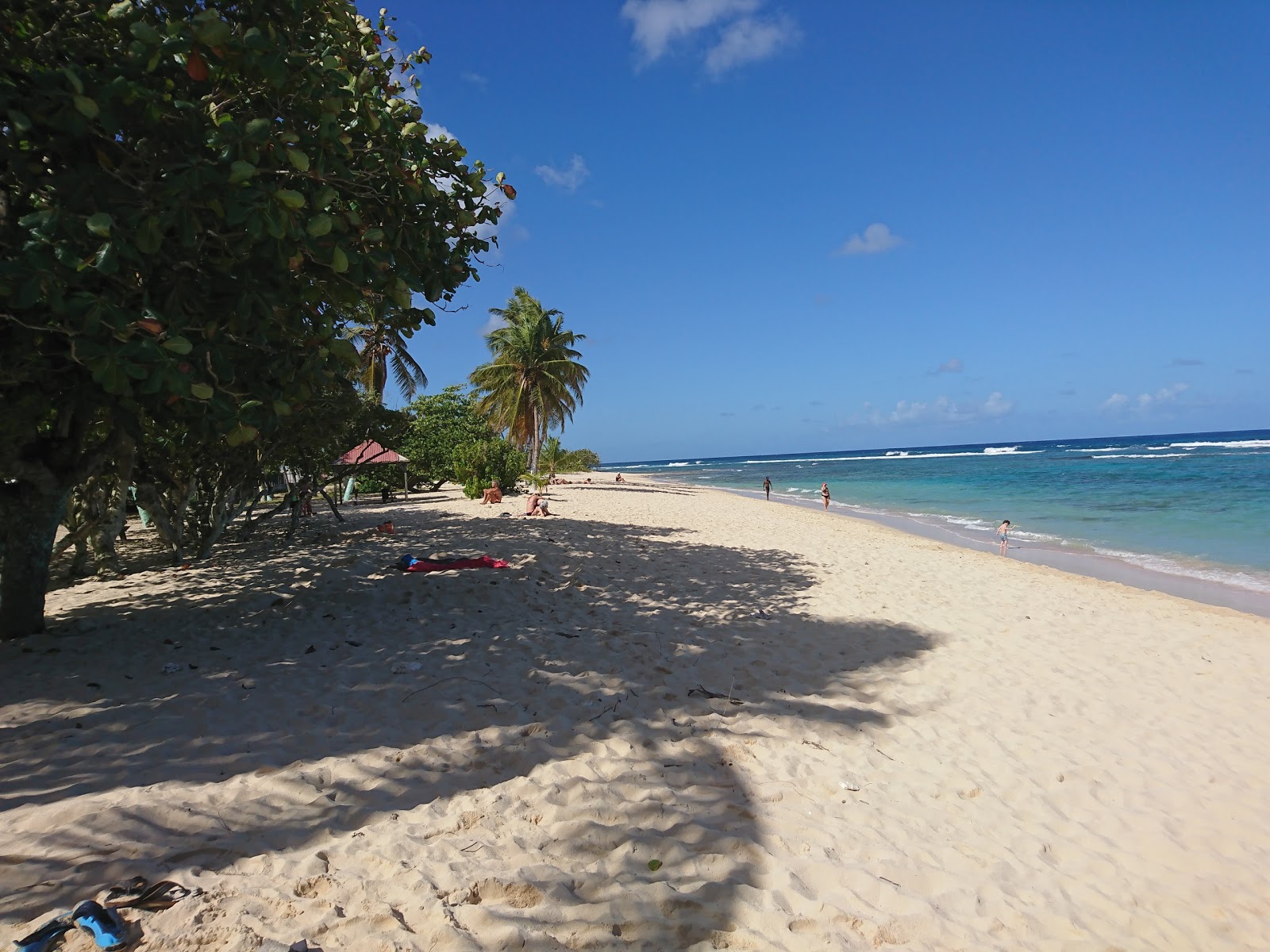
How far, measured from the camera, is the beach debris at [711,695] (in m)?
4.44

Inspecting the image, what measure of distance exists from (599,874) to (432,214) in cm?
452

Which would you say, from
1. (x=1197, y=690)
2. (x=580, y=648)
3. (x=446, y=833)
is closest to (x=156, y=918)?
(x=446, y=833)

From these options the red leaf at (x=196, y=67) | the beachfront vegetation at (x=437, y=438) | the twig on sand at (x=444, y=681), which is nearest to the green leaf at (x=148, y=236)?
the red leaf at (x=196, y=67)

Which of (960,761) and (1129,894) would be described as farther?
(960,761)

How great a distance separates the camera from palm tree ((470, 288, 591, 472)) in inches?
1257

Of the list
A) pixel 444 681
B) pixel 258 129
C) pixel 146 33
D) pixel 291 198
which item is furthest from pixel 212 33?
pixel 444 681

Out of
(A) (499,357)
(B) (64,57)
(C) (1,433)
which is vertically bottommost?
(C) (1,433)

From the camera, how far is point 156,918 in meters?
2.07

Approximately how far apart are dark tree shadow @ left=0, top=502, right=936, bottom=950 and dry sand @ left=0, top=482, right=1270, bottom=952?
0.07 ft

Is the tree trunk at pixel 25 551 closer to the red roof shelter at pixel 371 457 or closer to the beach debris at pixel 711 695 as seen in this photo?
the beach debris at pixel 711 695

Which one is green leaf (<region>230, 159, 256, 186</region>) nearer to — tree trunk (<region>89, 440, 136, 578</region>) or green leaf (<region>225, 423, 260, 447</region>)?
green leaf (<region>225, 423, 260, 447</region>)

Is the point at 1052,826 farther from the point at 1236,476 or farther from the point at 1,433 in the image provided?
the point at 1236,476

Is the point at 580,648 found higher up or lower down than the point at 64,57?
lower down

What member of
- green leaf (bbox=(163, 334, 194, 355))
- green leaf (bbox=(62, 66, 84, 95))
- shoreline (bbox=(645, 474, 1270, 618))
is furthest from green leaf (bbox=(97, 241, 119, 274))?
shoreline (bbox=(645, 474, 1270, 618))
